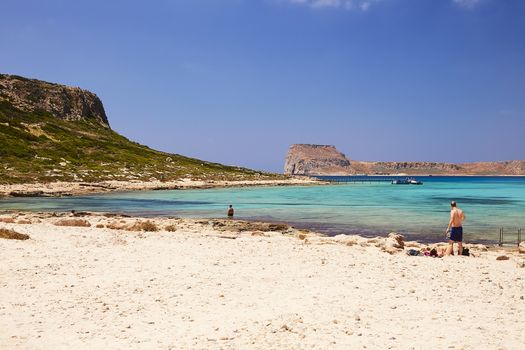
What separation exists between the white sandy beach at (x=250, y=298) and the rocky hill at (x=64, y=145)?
71.1 metres

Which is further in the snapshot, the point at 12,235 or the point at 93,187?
the point at 93,187

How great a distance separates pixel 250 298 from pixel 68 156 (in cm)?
11775

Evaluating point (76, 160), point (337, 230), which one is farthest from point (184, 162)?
point (337, 230)

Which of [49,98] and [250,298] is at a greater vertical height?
[49,98]

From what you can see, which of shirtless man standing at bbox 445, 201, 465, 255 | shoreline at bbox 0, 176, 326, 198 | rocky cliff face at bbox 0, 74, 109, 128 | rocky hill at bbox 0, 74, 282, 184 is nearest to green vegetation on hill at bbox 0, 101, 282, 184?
rocky hill at bbox 0, 74, 282, 184

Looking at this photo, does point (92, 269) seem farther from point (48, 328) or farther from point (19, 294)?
point (48, 328)

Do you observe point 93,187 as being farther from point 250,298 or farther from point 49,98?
point 49,98

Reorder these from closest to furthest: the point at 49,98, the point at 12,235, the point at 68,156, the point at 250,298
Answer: the point at 250,298 < the point at 12,235 < the point at 68,156 < the point at 49,98

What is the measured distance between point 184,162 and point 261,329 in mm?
150292

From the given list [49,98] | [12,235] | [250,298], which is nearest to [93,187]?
[12,235]

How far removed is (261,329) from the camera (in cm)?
1019

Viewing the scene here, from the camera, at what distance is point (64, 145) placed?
128500 millimetres

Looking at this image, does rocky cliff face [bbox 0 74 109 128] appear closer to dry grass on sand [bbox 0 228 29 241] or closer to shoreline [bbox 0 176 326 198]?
shoreline [bbox 0 176 326 198]

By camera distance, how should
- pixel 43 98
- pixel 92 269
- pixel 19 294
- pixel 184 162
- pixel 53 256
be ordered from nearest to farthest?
1. pixel 19 294
2. pixel 92 269
3. pixel 53 256
4. pixel 184 162
5. pixel 43 98
